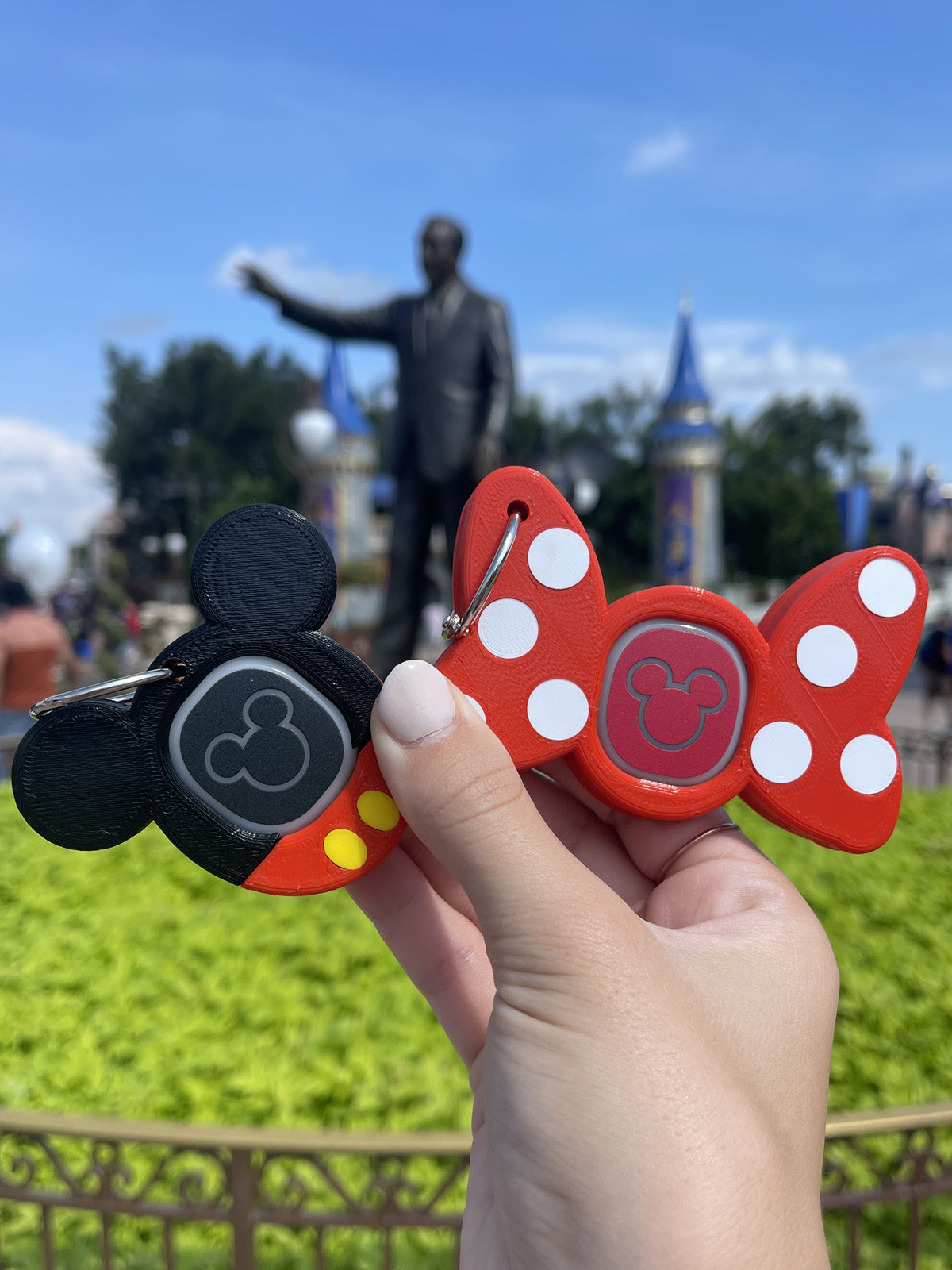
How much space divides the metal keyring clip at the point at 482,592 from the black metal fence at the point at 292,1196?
3.91ft

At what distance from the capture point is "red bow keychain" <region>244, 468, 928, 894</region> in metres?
1.30

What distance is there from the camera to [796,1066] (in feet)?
3.26

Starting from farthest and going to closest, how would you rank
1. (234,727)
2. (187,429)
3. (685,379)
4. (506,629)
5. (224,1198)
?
(187,429), (685,379), (224,1198), (506,629), (234,727)

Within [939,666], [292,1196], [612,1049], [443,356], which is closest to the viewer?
[612,1049]

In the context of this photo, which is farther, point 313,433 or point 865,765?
point 313,433

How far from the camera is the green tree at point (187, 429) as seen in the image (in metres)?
36.2

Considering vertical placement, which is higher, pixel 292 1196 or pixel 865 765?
pixel 865 765

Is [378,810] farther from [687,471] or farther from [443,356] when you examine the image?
[687,471]

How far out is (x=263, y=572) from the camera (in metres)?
1.20

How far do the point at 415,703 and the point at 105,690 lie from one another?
44 centimetres

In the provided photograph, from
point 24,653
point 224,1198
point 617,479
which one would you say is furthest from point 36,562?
point 617,479

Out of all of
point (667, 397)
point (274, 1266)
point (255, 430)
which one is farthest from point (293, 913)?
point (255, 430)

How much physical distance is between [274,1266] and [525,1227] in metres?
1.42

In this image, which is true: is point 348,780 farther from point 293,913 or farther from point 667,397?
point 667,397
